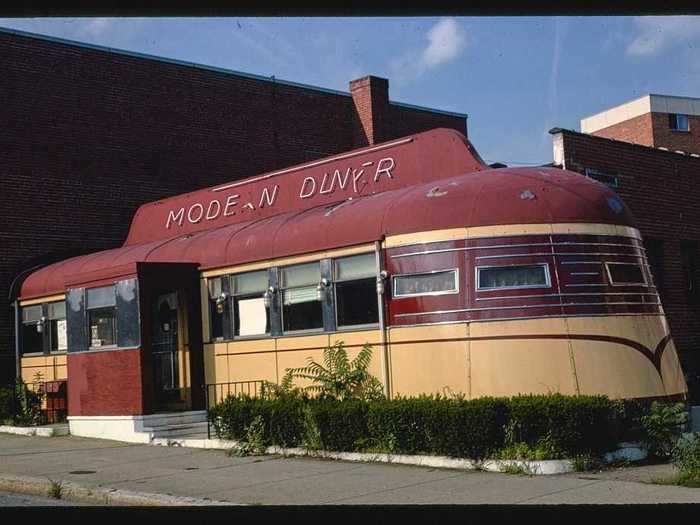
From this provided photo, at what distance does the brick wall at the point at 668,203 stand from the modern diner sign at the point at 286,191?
16.0 feet

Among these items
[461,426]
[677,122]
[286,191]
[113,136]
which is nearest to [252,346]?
[286,191]

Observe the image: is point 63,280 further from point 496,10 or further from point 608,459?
point 496,10

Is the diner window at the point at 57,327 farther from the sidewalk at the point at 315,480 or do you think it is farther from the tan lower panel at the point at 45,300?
the sidewalk at the point at 315,480

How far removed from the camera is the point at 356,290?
14070mm

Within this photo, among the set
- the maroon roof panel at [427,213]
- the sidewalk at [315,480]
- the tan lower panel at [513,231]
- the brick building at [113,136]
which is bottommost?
the sidewalk at [315,480]

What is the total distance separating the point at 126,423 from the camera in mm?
16156

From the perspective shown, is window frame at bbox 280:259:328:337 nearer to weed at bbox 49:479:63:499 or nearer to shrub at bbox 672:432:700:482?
weed at bbox 49:479:63:499

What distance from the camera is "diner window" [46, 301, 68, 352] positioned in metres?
20.0

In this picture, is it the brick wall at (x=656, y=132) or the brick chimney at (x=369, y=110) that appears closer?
the brick chimney at (x=369, y=110)

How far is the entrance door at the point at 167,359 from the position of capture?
56.7 feet

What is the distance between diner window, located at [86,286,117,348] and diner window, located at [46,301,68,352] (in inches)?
106

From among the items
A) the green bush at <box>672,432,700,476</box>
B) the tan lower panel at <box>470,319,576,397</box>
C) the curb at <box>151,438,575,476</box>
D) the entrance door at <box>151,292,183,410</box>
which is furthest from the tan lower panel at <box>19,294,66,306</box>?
the green bush at <box>672,432,700,476</box>

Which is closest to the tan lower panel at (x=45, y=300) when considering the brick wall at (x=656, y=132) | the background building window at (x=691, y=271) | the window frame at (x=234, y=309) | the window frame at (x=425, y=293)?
the window frame at (x=234, y=309)

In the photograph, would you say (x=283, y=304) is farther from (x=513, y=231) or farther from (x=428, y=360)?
(x=513, y=231)
